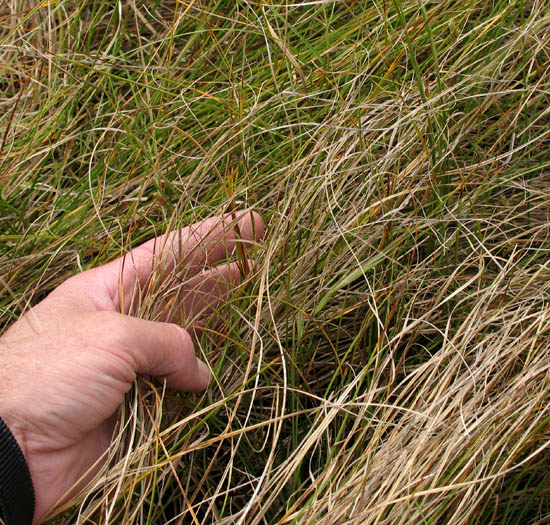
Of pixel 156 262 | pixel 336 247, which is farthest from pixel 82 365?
pixel 336 247

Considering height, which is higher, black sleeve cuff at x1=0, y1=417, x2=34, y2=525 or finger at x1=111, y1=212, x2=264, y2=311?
finger at x1=111, y1=212, x2=264, y2=311

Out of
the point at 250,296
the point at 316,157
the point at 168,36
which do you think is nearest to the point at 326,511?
the point at 250,296

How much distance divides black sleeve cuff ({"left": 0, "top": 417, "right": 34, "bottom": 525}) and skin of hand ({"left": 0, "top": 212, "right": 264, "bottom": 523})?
0.03 metres

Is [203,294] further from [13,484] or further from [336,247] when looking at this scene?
[13,484]

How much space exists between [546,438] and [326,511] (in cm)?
38

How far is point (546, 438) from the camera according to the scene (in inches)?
43.2

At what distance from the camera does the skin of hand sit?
1.05m

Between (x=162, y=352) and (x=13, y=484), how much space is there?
0.31 meters

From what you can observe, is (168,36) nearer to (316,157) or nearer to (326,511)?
(316,157)

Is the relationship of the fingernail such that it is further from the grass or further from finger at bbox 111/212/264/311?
finger at bbox 111/212/264/311

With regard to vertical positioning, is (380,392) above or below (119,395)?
below

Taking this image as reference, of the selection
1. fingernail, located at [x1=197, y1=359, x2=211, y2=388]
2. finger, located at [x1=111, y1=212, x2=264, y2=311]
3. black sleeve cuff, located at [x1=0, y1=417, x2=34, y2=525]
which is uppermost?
finger, located at [x1=111, y1=212, x2=264, y2=311]

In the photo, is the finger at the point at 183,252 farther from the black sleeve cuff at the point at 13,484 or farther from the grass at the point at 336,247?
the black sleeve cuff at the point at 13,484

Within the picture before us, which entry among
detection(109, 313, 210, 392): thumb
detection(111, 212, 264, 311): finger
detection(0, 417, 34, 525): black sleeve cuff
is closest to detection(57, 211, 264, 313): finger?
detection(111, 212, 264, 311): finger
